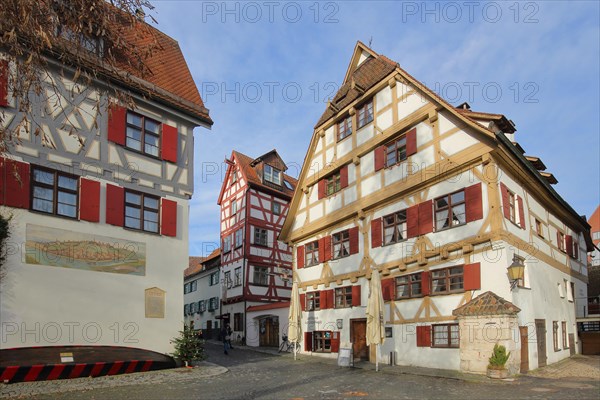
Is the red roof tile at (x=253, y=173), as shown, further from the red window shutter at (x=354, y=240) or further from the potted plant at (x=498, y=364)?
the potted plant at (x=498, y=364)

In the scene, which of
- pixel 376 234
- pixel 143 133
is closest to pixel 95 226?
pixel 143 133

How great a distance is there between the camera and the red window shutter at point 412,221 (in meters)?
18.5

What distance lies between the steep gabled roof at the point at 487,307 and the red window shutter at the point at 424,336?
202 cm

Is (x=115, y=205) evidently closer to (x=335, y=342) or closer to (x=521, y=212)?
(x=335, y=342)

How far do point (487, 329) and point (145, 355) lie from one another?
10406 millimetres

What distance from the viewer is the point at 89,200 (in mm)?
14727

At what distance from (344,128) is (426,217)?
23.6 ft

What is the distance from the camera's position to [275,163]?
3928 cm

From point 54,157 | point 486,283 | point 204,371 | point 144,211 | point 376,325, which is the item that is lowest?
point 204,371

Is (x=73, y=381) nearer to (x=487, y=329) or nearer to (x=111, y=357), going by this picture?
(x=111, y=357)

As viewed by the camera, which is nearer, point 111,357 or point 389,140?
point 111,357

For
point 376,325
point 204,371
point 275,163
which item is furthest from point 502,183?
point 275,163

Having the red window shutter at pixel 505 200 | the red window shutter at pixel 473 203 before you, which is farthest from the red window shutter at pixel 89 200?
the red window shutter at pixel 505 200

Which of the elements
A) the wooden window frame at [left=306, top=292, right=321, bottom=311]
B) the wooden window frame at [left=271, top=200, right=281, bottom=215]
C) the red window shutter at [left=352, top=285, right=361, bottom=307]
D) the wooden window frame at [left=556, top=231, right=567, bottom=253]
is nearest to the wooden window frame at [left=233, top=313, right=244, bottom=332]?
the wooden window frame at [left=271, top=200, right=281, bottom=215]
